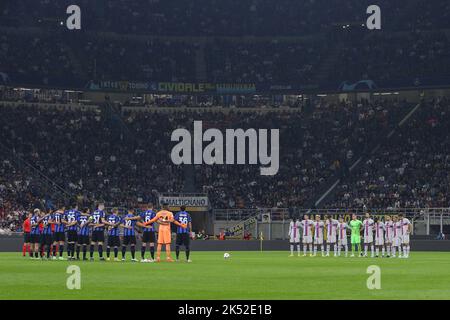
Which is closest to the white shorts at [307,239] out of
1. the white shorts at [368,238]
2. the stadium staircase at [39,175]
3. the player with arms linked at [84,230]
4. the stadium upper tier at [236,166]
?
the white shorts at [368,238]

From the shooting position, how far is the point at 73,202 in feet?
247

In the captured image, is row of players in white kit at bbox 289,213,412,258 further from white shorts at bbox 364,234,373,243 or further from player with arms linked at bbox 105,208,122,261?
player with arms linked at bbox 105,208,122,261

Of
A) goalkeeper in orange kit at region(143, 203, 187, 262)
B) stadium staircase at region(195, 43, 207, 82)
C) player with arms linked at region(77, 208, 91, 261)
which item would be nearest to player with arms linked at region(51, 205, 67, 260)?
player with arms linked at region(77, 208, 91, 261)

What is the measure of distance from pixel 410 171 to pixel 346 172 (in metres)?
5.08

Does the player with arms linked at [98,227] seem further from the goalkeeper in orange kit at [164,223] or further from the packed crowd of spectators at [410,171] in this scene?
the packed crowd of spectators at [410,171]

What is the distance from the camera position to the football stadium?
257 ft

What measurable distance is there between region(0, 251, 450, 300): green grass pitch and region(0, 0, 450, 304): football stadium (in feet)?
96.3

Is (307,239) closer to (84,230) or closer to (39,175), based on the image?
(84,230)

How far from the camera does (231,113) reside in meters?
91.2

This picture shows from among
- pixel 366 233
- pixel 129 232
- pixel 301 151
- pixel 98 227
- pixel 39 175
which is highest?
pixel 301 151

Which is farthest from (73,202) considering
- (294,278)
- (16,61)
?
(294,278)

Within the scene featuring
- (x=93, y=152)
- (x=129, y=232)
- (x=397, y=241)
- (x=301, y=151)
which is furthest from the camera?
(x=301, y=151)

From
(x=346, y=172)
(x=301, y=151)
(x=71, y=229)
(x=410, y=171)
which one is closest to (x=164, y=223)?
(x=71, y=229)

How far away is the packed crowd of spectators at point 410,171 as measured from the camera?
78438 millimetres
